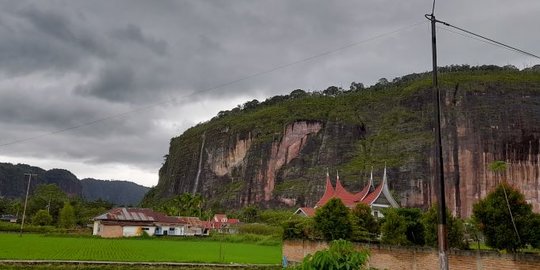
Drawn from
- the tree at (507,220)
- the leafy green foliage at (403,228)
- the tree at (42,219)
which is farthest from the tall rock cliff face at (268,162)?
the tree at (507,220)

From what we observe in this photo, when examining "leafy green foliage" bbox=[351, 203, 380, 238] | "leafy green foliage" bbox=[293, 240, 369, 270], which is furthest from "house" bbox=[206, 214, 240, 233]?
"leafy green foliage" bbox=[293, 240, 369, 270]

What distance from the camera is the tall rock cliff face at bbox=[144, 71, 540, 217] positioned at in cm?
8769

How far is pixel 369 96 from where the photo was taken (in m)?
122

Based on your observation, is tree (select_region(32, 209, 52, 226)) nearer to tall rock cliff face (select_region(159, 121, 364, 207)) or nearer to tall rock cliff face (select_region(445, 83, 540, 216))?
tall rock cliff face (select_region(159, 121, 364, 207))

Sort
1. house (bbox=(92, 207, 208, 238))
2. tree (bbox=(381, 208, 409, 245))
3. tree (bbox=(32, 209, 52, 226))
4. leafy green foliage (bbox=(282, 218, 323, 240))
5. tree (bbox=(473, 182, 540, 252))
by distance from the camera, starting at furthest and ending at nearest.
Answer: tree (bbox=(32, 209, 52, 226))
house (bbox=(92, 207, 208, 238))
leafy green foliage (bbox=(282, 218, 323, 240))
tree (bbox=(381, 208, 409, 245))
tree (bbox=(473, 182, 540, 252))

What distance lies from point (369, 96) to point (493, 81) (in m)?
31.3

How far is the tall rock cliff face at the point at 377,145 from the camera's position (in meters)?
87.7

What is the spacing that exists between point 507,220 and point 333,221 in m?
10.5

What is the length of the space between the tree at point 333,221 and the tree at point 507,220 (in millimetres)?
8960

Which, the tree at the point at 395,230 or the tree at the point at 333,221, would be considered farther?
the tree at the point at 333,221

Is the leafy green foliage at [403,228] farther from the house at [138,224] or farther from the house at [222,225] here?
the house at [138,224]

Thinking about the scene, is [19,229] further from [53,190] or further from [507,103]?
[507,103]

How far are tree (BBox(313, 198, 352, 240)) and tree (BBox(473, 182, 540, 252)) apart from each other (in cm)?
896

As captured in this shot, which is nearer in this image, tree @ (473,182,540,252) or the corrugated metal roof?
tree @ (473,182,540,252)
